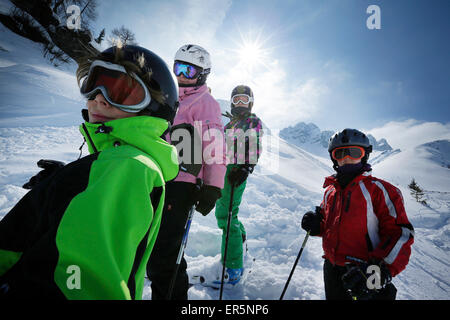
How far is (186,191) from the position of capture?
7.54 feet

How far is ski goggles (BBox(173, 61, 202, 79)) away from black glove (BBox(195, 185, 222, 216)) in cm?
176

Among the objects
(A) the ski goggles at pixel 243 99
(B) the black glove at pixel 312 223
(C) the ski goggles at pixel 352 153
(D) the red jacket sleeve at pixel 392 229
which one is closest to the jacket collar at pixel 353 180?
(D) the red jacket sleeve at pixel 392 229

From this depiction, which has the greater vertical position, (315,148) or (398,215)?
(315,148)

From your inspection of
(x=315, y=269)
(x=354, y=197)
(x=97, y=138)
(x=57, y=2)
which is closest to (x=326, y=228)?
(x=354, y=197)

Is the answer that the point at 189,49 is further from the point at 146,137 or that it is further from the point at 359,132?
the point at 359,132

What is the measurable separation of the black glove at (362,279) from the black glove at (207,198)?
1.61m

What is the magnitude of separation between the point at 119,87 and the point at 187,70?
1.88 metres

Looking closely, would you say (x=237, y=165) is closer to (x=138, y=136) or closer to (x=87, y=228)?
(x=138, y=136)

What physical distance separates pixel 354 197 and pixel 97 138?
2.61 meters

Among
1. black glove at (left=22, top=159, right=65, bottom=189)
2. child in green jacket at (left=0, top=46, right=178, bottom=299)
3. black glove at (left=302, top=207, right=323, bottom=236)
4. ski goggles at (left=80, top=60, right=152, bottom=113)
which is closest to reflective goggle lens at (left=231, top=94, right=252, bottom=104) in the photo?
black glove at (left=302, top=207, right=323, bottom=236)

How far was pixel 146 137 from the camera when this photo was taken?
1091 mm

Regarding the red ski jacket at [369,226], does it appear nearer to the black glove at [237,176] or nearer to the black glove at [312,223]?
the black glove at [312,223]

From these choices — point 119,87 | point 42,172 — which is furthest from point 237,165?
point 42,172

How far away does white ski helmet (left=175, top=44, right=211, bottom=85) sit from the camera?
3049 millimetres
